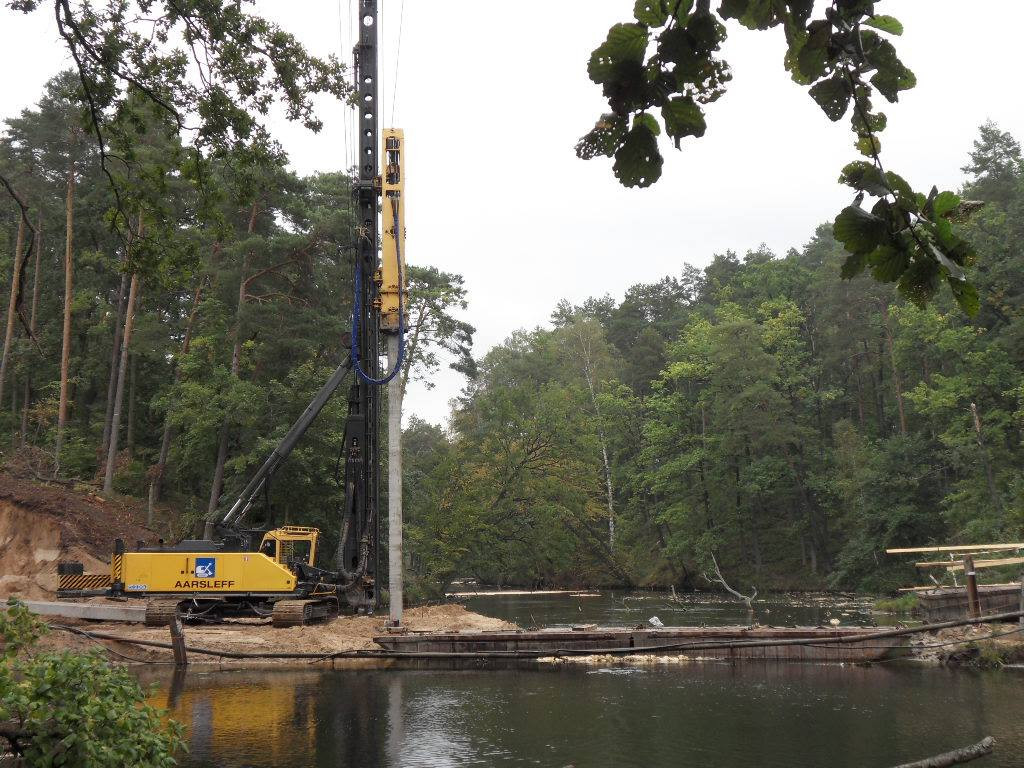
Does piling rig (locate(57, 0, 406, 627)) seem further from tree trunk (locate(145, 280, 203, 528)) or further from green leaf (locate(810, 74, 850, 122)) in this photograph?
green leaf (locate(810, 74, 850, 122))

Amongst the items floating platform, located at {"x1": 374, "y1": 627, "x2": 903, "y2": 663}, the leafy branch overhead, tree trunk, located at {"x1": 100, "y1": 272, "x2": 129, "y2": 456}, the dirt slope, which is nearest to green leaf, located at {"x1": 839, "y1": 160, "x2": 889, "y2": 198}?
the leafy branch overhead

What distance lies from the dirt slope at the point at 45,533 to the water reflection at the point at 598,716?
1130 cm

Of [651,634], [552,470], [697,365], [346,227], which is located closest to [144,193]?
[651,634]

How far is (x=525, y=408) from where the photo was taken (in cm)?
4431

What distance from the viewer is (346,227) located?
3183cm

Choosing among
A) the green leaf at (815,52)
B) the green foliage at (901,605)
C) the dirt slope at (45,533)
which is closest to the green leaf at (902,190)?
the green leaf at (815,52)

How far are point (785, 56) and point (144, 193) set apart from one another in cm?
Answer: 637

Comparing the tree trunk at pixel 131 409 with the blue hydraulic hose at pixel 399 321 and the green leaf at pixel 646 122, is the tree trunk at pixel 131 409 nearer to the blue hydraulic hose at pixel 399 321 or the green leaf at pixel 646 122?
the blue hydraulic hose at pixel 399 321

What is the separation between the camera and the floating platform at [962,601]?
1967cm

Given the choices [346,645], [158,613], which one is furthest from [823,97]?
[158,613]

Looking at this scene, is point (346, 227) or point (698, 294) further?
point (698, 294)

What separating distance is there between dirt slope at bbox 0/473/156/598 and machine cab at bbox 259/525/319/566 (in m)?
7.51

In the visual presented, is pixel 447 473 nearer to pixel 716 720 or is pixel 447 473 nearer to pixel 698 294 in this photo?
pixel 716 720

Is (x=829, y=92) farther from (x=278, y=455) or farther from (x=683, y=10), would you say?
(x=278, y=455)
